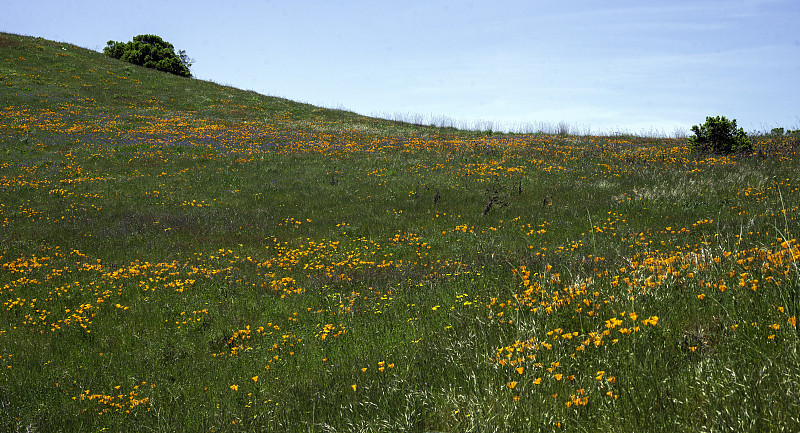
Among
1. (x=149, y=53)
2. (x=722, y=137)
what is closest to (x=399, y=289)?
(x=722, y=137)

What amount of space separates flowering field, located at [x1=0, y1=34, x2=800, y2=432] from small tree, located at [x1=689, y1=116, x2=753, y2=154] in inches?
33.6

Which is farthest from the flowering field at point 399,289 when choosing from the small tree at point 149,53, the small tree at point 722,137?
the small tree at point 149,53

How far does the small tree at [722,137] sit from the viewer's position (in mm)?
20406

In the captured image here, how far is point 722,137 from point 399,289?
62.7 ft

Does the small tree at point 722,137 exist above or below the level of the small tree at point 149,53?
below

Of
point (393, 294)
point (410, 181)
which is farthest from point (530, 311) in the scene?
point (410, 181)

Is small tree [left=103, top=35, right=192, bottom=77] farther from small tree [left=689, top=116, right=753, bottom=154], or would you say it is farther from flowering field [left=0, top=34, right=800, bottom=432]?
small tree [left=689, top=116, right=753, bottom=154]

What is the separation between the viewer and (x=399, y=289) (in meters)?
8.94

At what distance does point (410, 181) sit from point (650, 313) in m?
15.7

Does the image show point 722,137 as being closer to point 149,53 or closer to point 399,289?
point 399,289

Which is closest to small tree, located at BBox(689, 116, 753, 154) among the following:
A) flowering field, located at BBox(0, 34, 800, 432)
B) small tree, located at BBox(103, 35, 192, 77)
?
flowering field, located at BBox(0, 34, 800, 432)

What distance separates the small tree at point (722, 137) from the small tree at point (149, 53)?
197 feet

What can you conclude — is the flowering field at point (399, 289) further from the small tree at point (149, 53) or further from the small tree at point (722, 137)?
the small tree at point (149, 53)

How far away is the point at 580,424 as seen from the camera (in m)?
3.09
